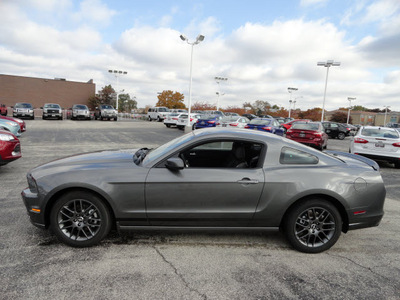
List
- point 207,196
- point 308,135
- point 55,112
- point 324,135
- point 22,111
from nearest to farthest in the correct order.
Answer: point 207,196
point 308,135
point 324,135
point 22,111
point 55,112

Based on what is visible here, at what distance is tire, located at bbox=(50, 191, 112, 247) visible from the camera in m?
3.30

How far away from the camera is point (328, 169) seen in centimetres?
348

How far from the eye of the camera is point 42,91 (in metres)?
54.8

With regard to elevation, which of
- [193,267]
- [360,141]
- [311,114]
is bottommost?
[193,267]

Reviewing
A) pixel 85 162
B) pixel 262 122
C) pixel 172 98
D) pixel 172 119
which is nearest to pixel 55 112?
pixel 172 119

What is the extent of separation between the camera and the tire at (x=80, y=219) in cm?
330

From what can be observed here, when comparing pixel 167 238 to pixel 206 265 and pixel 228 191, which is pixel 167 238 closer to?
pixel 206 265

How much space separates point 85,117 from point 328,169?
30355mm

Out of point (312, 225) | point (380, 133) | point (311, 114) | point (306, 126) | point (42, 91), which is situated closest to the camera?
point (312, 225)

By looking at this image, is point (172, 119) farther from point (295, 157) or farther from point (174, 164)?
point (174, 164)

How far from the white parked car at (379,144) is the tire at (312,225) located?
302 inches

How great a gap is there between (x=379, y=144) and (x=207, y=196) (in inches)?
348

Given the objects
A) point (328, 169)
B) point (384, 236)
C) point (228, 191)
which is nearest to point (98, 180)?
point (228, 191)

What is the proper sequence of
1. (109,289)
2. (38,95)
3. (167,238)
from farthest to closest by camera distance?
(38,95)
(167,238)
(109,289)
